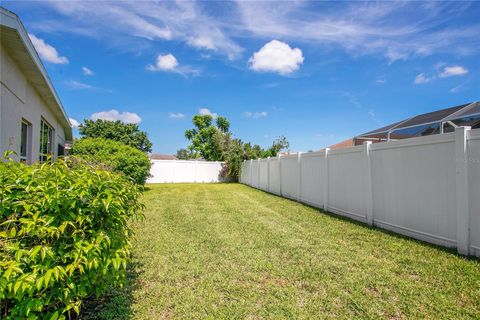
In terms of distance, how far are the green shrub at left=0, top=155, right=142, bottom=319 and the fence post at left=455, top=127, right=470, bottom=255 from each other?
4.77 meters

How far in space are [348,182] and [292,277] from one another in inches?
174

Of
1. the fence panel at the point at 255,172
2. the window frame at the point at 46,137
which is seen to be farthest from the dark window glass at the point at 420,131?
the window frame at the point at 46,137

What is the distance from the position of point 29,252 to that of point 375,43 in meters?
10.9

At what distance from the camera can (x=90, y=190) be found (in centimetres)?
210

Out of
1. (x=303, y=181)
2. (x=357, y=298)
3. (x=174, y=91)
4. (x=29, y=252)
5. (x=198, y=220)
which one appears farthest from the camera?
(x=174, y=91)

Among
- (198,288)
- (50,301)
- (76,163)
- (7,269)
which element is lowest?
(198,288)

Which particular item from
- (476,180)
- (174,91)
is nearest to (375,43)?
(476,180)

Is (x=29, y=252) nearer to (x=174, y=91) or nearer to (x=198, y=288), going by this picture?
(x=198, y=288)

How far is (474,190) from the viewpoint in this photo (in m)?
4.01

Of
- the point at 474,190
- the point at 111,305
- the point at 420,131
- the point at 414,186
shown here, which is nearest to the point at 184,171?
the point at 420,131

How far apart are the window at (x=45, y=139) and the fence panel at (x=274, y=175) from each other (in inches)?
371

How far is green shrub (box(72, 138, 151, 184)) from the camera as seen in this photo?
550 inches

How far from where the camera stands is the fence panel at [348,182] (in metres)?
6.73

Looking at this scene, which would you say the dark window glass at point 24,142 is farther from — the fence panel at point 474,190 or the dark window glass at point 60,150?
the fence panel at point 474,190
